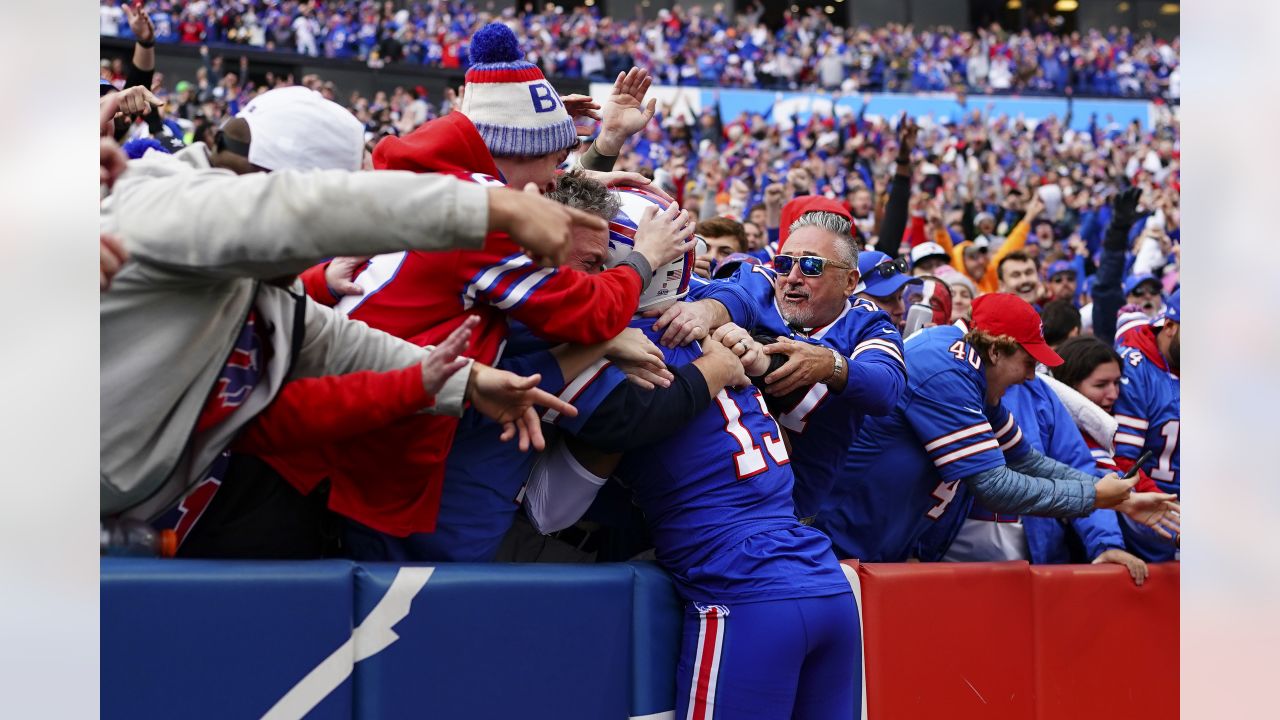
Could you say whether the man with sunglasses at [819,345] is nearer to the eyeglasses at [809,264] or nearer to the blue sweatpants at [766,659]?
the eyeglasses at [809,264]

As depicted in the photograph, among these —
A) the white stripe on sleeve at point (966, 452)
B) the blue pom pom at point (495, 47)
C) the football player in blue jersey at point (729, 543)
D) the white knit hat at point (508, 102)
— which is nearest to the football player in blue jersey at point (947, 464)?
the white stripe on sleeve at point (966, 452)

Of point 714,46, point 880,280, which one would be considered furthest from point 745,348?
point 714,46

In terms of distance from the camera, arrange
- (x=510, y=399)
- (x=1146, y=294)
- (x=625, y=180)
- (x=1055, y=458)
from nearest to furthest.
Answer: (x=510, y=399) < (x=625, y=180) < (x=1055, y=458) < (x=1146, y=294)

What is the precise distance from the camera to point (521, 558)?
11.7ft

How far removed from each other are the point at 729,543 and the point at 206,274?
61.1 inches

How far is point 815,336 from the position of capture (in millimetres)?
3914

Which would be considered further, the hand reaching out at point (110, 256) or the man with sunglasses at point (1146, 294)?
the man with sunglasses at point (1146, 294)

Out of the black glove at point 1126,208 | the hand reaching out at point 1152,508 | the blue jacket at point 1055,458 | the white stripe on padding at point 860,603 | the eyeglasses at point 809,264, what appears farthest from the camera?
the black glove at point 1126,208

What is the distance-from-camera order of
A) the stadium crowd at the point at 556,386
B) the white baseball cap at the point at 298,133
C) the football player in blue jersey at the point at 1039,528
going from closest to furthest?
1. the stadium crowd at the point at 556,386
2. the white baseball cap at the point at 298,133
3. the football player in blue jersey at the point at 1039,528

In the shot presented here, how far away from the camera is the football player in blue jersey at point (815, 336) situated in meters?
3.42

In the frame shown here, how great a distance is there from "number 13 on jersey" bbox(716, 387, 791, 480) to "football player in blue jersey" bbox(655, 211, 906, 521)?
140 millimetres

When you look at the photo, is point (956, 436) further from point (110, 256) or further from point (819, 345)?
point (110, 256)
